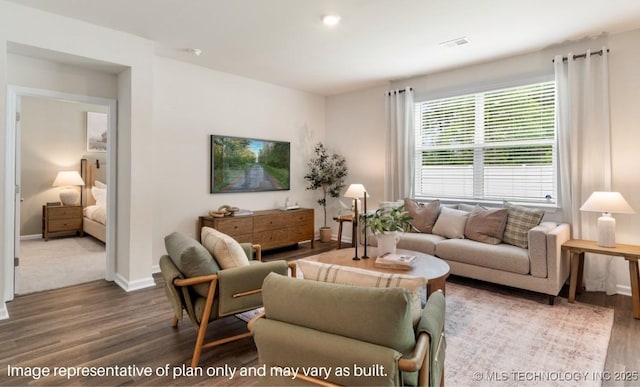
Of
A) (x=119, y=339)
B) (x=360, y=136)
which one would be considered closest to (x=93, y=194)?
(x=119, y=339)

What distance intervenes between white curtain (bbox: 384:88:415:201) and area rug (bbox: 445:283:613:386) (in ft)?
6.92

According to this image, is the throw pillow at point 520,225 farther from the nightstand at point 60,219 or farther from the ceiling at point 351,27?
the nightstand at point 60,219

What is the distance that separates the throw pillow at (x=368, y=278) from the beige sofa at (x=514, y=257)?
7.85 feet

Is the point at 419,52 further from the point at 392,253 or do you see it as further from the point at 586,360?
the point at 586,360

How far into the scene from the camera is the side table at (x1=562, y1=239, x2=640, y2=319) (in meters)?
2.94

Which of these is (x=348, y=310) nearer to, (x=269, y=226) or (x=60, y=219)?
(x=269, y=226)

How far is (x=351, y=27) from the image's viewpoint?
335 cm

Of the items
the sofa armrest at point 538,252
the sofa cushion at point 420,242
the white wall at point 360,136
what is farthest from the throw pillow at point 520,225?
the white wall at point 360,136

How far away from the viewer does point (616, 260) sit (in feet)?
11.6

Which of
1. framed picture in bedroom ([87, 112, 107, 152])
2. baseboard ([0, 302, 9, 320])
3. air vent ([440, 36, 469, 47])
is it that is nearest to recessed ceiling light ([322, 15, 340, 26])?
air vent ([440, 36, 469, 47])

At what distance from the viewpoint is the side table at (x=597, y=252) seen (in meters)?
2.94

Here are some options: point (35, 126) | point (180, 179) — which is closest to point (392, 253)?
point (180, 179)

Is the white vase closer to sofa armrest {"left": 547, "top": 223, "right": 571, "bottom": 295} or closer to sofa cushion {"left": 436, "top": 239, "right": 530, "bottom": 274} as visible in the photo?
sofa cushion {"left": 436, "top": 239, "right": 530, "bottom": 274}

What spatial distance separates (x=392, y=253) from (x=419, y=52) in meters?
2.55
